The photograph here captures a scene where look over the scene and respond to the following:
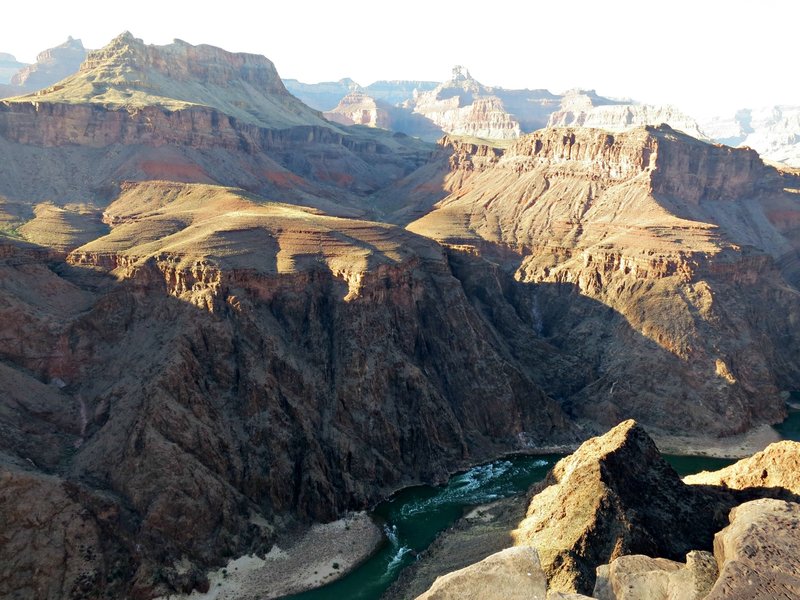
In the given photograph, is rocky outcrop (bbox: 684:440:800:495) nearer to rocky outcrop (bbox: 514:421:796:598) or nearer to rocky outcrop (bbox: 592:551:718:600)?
rocky outcrop (bbox: 514:421:796:598)

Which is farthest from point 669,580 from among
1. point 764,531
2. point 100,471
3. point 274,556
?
point 100,471

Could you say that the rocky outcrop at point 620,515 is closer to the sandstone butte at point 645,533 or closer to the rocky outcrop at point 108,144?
the sandstone butte at point 645,533

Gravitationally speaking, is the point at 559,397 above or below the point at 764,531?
below

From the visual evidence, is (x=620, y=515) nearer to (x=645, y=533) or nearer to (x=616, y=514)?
(x=616, y=514)

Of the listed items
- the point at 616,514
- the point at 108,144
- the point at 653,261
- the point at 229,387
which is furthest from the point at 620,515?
the point at 108,144

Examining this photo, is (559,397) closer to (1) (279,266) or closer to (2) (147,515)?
(1) (279,266)

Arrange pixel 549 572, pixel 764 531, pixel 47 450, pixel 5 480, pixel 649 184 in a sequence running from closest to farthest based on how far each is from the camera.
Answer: pixel 764 531 → pixel 549 572 → pixel 5 480 → pixel 47 450 → pixel 649 184
